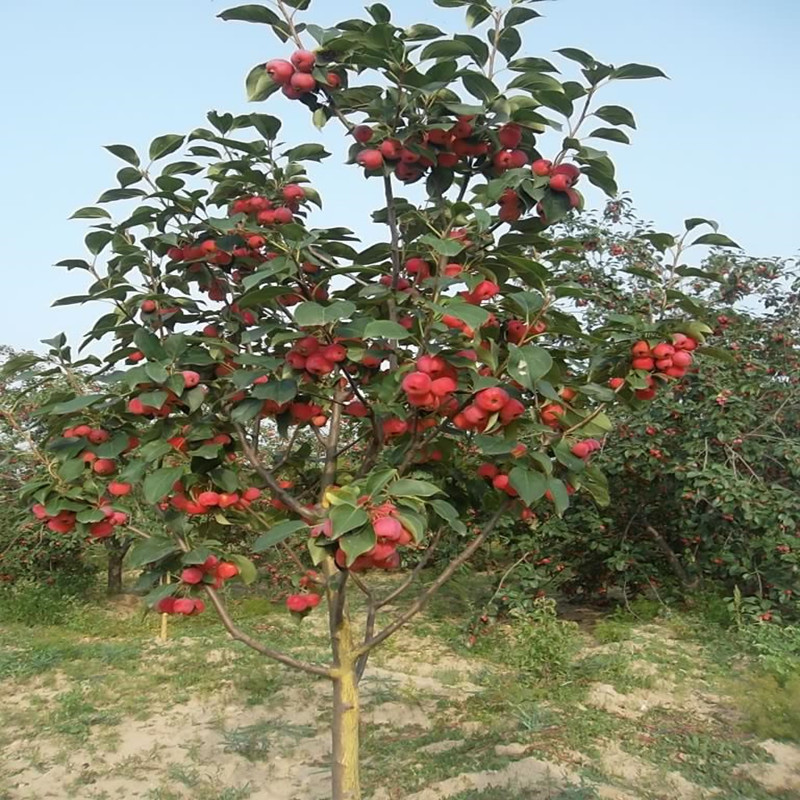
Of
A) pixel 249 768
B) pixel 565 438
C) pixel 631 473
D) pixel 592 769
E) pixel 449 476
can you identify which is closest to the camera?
pixel 565 438

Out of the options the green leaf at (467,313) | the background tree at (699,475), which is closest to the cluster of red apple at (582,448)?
the green leaf at (467,313)

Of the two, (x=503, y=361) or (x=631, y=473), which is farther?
(x=631, y=473)

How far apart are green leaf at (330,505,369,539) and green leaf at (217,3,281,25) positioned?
112 cm

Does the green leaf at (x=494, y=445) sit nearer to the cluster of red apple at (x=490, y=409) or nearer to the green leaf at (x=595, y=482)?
the cluster of red apple at (x=490, y=409)

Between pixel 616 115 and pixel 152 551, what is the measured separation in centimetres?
149

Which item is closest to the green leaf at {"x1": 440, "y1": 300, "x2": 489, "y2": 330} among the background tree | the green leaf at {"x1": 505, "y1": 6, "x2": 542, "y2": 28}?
the green leaf at {"x1": 505, "y1": 6, "x2": 542, "y2": 28}

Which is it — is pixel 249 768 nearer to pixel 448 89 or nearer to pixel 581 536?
pixel 448 89

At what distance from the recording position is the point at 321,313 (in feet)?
5.02

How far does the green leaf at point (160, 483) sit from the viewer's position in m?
1.61

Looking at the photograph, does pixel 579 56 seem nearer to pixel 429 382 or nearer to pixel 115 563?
pixel 429 382

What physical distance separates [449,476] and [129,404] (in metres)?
0.92

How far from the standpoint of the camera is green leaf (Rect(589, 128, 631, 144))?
1.74 metres

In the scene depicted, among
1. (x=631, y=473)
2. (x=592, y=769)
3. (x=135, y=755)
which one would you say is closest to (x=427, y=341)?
(x=592, y=769)

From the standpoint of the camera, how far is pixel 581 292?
1.57m
